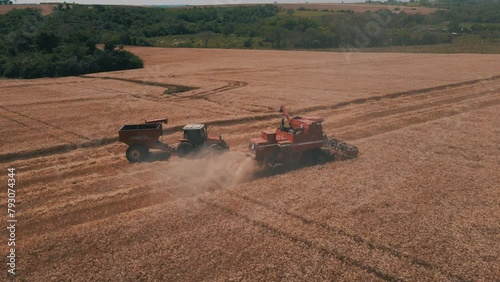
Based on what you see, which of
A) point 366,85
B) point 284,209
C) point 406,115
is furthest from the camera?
point 366,85

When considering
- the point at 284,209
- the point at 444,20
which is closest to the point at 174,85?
the point at 284,209

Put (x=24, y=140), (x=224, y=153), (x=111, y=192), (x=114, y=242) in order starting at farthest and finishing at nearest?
(x=24, y=140)
(x=224, y=153)
(x=111, y=192)
(x=114, y=242)

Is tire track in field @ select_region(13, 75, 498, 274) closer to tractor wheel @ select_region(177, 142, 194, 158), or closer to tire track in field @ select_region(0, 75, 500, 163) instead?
tractor wheel @ select_region(177, 142, 194, 158)

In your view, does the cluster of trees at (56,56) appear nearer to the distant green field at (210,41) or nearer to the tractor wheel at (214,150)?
the distant green field at (210,41)

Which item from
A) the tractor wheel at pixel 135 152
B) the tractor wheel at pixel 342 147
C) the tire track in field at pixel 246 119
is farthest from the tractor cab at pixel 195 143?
the tire track in field at pixel 246 119

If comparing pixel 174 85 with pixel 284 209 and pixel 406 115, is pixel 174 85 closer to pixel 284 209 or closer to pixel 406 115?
pixel 406 115

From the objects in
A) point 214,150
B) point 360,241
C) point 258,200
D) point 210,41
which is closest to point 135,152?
point 214,150
